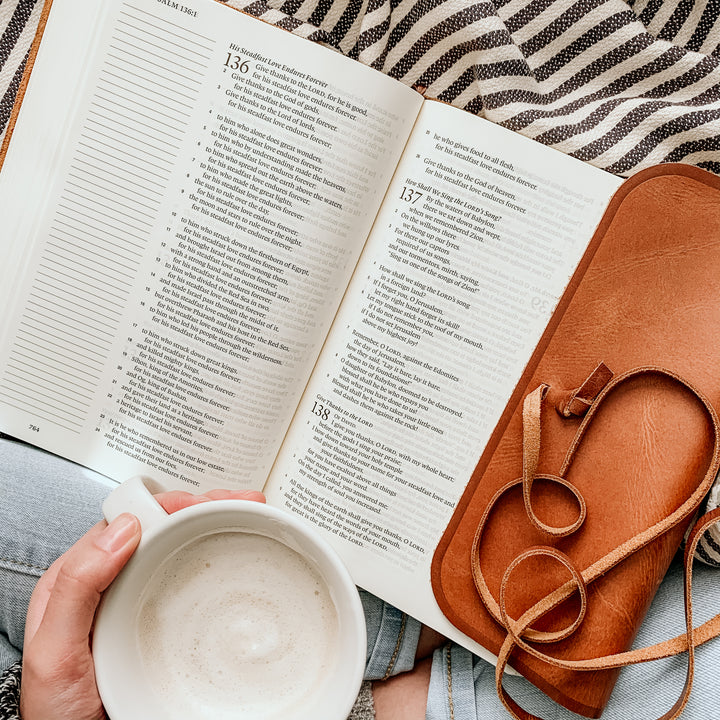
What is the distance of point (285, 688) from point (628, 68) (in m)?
0.63

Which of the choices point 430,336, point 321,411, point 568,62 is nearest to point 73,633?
point 321,411

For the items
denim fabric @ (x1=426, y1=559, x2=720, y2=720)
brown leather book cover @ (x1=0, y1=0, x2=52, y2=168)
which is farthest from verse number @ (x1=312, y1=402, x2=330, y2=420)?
brown leather book cover @ (x1=0, y1=0, x2=52, y2=168)

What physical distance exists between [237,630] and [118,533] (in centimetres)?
13

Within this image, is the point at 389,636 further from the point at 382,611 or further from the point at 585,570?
the point at 585,570

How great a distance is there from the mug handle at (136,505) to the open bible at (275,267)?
Answer: 14 cm

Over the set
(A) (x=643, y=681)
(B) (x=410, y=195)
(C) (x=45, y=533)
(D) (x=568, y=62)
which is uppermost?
(D) (x=568, y=62)

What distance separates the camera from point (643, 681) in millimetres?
627

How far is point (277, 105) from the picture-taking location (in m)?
0.61

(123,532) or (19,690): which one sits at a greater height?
(123,532)

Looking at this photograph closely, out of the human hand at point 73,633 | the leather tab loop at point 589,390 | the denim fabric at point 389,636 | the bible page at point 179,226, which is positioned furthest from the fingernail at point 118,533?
the leather tab loop at point 589,390

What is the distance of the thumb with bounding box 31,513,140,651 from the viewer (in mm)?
494

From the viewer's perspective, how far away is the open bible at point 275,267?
621 mm

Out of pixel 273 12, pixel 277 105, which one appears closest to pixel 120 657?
pixel 277 105

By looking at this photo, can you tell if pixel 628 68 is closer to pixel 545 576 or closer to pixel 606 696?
pixel 545 576
